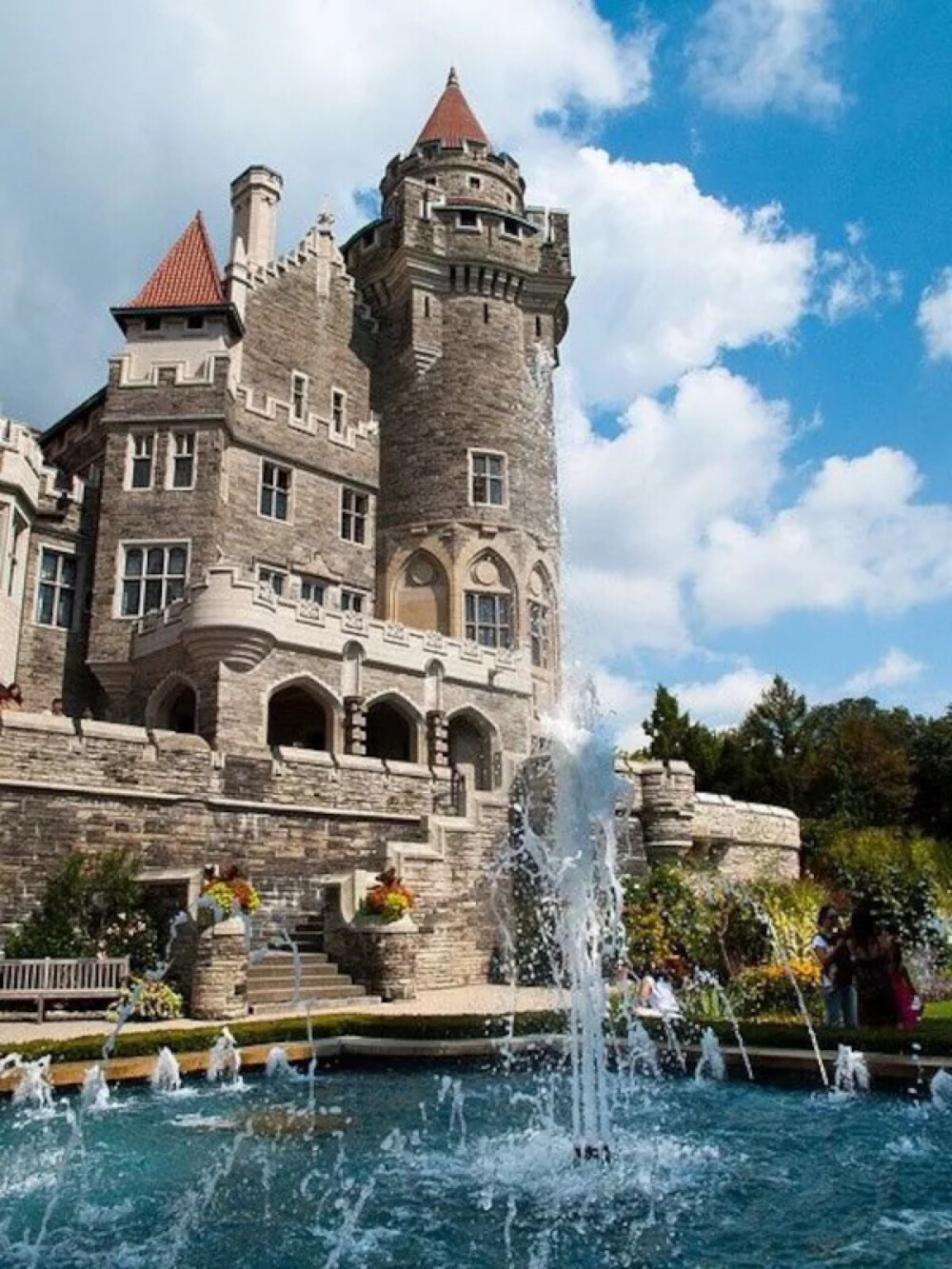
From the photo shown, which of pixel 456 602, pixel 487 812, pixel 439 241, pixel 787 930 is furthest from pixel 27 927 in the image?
pixel 439 241

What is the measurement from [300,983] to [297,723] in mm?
12246

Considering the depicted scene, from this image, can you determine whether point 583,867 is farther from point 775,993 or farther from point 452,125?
point 452,125

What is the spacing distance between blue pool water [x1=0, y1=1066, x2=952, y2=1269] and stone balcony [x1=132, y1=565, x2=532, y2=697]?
40.6 ft

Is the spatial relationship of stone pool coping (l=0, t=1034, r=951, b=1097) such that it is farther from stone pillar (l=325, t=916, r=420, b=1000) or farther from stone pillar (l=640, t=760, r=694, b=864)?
stone pillar (l=640, t=760, r=694, b=864)

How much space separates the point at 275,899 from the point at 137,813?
2903mm

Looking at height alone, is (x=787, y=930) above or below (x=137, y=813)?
below

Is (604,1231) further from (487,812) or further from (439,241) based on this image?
(439,241)

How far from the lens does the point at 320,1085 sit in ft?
37.4

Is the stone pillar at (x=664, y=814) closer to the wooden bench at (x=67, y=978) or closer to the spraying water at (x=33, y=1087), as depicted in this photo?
the wooden bench at (x=67, y=978)

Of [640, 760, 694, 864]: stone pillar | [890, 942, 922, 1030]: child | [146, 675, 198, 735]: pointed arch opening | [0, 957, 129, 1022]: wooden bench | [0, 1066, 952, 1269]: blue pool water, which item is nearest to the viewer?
[0, 1066, 952, 1269]: blue pool water

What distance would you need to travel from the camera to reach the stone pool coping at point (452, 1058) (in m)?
10.5

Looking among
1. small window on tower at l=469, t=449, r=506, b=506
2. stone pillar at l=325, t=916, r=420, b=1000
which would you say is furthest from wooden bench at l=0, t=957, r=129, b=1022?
small window on tower at l=469, t=449, r=506, b=506

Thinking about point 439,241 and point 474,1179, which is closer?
point 474,1179

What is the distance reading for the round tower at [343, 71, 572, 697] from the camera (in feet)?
101
